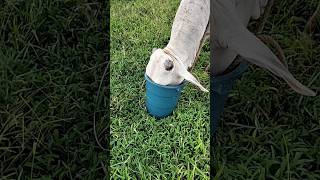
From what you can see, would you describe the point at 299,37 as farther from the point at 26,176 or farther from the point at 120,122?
the point at 26,176

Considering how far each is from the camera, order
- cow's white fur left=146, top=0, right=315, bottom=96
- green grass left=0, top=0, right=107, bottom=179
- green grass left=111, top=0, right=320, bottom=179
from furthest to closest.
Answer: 1. green grass left=0, top=0, right=107, bottom=179
2. green grass left=111, top=0, right=320, bottom=179
3. cow's white fur left=146, top=0, right=315, bottom=96

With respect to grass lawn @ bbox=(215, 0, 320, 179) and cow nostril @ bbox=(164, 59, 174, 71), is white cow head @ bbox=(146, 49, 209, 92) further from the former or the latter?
grass lawn @ bbox=(215, 0, 320, 179)

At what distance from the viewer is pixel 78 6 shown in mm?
1911

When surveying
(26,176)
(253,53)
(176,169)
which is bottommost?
(26,176)

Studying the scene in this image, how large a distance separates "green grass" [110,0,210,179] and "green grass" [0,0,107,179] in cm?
17

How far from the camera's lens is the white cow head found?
122 cm

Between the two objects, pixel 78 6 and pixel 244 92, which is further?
pixel 78 6

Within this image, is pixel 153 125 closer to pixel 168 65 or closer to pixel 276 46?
pixel 168 65

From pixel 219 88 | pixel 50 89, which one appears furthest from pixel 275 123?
pixel 50 89

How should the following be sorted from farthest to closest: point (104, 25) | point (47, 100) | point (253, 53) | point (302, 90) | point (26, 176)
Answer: point (104, 25) → point (47, 100) → point (26, 176) → point (302, 90) → point (253, 53)

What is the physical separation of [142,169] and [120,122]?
0.40 feet

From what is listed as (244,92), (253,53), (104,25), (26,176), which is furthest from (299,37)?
(26,176)

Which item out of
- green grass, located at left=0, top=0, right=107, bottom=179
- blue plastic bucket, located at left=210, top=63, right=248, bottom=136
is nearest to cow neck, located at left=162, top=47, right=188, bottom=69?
blue plastic bucket, located at left=210, top=63, right=248, bottom=136

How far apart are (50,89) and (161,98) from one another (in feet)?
1.61
